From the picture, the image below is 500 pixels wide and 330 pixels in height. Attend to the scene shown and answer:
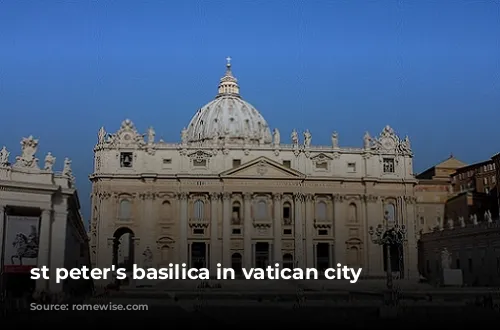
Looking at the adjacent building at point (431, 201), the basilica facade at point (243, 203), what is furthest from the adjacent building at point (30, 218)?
the adjacent building at point (431, 201)

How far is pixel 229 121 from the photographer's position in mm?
102688

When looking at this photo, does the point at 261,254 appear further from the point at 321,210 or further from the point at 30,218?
the point at 30,218

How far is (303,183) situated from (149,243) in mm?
17755

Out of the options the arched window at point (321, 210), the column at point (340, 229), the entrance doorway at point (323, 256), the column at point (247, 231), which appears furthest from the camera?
the arched window at point (321, 210)

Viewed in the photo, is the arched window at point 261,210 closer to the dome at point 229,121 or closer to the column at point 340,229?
the column at point 340,229

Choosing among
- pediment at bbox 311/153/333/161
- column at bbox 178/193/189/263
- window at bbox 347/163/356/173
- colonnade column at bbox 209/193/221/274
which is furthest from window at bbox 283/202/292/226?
column at bbox 178/193/189/263

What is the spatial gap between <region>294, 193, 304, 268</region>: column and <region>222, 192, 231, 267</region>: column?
722cm

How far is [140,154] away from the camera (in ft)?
248

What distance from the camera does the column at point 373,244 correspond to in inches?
A: 2997

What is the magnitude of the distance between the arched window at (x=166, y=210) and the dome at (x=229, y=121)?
25138mm

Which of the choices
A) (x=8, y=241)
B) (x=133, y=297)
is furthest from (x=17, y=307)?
(x=133, y=297)

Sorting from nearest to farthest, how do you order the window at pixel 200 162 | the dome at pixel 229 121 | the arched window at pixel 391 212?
the window at pixel 200 162 < the arched window at pixel 391 212 < the dome at pixel 229 121

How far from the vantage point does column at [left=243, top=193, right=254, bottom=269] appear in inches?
2945

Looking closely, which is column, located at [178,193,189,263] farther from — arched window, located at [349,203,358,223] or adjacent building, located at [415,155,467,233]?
adjacent building, located at [415,155,467,233]
